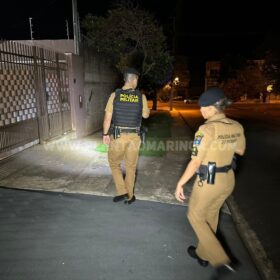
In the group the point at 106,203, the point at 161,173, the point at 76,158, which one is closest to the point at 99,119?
the point at 76,158

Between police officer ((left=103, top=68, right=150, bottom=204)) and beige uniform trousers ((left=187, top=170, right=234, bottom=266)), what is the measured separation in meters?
1.68

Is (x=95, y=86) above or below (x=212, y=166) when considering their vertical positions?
above

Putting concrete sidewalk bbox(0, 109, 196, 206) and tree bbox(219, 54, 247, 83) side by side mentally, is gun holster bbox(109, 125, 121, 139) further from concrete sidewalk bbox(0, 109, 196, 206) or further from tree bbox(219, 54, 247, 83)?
tree bbox(219, 54, 247, 83)

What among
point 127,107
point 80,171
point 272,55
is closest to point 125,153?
point 127,107

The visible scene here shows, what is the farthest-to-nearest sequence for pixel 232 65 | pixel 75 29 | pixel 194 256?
pixel 232 65 → pixel 75 29 → pixel 194 256

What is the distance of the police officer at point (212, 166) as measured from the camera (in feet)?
8.26

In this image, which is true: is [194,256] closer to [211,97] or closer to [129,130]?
[211,97]

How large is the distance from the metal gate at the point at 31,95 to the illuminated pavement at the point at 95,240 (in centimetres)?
270

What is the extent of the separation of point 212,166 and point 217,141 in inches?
9.0

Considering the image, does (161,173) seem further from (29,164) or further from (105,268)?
(105,268)

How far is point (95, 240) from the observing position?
335cm

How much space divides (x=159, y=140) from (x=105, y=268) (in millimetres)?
8009

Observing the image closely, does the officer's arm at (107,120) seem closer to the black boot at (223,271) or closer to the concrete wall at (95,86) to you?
the black boot at (223,271)

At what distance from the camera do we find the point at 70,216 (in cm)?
394
